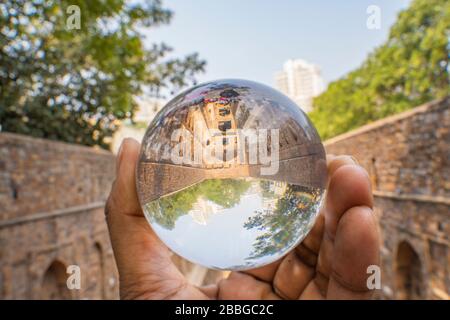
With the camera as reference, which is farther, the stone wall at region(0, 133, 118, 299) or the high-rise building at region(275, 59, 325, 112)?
the stone wall at region(0, 133, 118, 299)

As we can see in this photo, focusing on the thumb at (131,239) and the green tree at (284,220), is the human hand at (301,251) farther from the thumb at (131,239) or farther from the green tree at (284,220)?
the green tree at (284,220)

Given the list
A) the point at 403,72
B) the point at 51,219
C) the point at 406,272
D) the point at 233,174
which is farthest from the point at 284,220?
the point at 403,72

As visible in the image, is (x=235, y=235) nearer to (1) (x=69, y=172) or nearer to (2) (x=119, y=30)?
(2) (x=119, y=30)

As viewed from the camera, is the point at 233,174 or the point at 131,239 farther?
the point at 131,239

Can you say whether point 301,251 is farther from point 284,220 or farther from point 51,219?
point 51,219

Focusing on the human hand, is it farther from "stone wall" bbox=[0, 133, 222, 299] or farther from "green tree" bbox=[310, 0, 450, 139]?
"green tree" bbox=[310, 0, 450, 139]

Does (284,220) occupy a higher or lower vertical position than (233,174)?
lower

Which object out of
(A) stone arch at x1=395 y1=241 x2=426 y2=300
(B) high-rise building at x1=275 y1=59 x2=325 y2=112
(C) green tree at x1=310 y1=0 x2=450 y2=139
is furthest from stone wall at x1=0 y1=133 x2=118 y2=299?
(C) green tree at x1=310 y1=0 x2=450 y2=139
